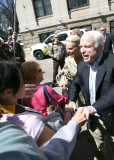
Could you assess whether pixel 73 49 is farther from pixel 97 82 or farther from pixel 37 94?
pixel 37 94

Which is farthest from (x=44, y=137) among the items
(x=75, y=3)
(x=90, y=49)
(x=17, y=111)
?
(x=75, y=3)

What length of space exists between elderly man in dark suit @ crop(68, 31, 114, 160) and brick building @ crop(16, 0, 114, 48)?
1482 centimetres

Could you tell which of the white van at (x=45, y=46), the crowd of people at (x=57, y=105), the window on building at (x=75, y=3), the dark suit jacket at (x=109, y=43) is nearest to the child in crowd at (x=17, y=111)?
the crowd of people at (x=57, y=105)

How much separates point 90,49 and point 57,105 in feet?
2.46

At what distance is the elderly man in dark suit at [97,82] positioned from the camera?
1.63 m

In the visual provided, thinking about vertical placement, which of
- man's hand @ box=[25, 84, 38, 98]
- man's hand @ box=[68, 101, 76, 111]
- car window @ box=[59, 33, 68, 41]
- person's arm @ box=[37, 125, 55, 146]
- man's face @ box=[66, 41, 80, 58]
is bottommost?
man's hand @ box=[68, 101, 76, 111]

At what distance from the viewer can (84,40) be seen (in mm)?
1807

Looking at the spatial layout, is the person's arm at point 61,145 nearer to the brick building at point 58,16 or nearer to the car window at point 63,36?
the car window at point 63,36

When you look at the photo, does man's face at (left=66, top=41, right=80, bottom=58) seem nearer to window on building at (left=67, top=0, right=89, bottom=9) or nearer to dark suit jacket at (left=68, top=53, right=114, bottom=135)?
dark suit jacket at (left=68, top=53, right=114, bottom=135)

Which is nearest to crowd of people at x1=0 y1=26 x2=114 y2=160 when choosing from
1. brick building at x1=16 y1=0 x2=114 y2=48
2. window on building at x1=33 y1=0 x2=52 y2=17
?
brick building at x1=16 y1=0 x2=114 y2=48

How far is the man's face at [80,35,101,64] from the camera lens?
1.77m

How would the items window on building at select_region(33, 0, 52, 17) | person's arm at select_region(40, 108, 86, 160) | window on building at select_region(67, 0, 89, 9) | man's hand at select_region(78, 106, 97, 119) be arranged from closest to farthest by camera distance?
1. person's arm at select_region(40, 108, 86, 160)
2. man's hand at select_region(78, 106, 97, 119)
3. window on building at select_region(67, 0, 89, 9)
4. window on building at select_region(33, 0, 52, 17)

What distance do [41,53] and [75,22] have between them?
6.45 meters

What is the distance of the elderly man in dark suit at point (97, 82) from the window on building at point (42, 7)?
54.3ft
